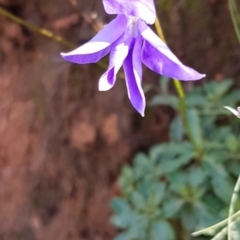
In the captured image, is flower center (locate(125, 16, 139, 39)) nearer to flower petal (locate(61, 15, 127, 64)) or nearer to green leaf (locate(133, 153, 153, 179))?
flower petal (locate(61, 15, 127, 64))

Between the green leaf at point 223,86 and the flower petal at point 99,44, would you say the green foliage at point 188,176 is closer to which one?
the green leaf at point 223,86

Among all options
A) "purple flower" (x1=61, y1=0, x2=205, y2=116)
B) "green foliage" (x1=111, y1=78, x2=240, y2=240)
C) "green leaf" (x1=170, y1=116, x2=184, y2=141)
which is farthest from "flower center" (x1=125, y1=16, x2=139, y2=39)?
"green leaf" (x1=170, y1=116, x2=184, y2=141)

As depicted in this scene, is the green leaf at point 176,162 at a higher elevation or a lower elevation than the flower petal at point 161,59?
lower

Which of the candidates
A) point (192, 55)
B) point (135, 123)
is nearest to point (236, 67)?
point (192, 55)

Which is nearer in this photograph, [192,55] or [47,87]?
[192,55]

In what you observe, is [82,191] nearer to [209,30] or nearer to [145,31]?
[209,30]

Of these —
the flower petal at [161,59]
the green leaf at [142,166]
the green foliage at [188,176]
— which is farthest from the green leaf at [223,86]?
the flower petal at [161,59]
